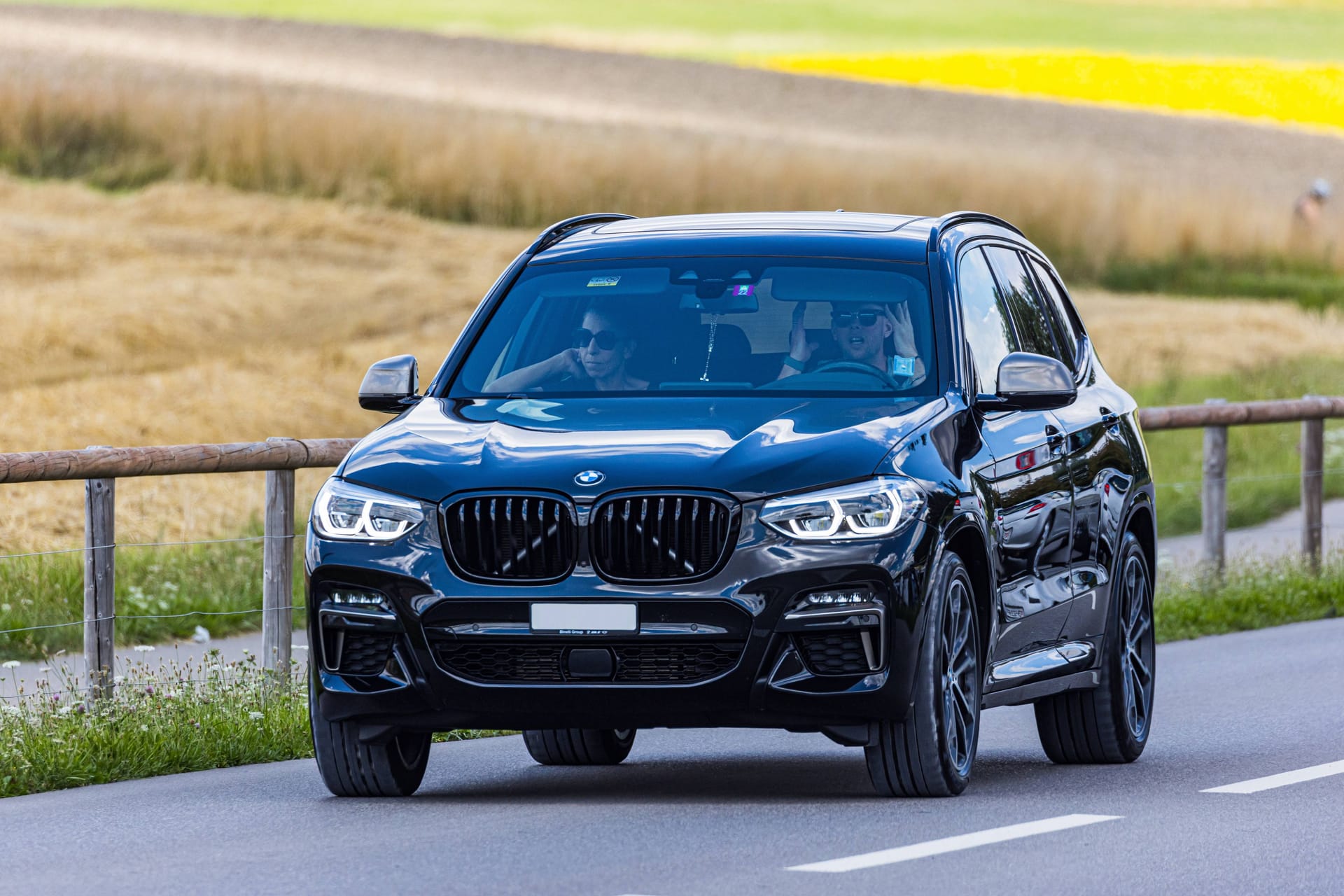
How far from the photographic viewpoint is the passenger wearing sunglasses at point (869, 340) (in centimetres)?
991

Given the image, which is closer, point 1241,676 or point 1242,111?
point 1241,676

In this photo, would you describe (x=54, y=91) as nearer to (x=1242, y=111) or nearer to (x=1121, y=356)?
(x=1121, y=356)

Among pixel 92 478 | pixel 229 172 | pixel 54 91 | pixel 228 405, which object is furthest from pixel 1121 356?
pixel 92 478

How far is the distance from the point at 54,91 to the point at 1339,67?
30.4 metres

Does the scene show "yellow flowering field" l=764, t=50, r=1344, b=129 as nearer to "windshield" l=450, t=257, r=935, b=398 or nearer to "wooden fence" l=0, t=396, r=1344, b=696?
"wooden fence" l=0, t=396, r=1344, b=696

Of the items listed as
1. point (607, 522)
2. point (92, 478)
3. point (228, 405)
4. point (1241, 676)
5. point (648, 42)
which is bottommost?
point (648, 42)

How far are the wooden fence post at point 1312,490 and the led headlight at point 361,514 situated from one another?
10.6m

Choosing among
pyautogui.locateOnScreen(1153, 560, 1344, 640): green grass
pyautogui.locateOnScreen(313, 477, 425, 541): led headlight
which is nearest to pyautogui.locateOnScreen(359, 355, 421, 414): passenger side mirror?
pyautogui.locateOnScreen(313, 477, 425, 541): led headlight

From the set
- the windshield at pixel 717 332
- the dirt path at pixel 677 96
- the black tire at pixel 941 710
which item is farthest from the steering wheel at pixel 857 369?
the dirt path at pixel 677 96

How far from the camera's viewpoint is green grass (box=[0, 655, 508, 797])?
34.5 feet

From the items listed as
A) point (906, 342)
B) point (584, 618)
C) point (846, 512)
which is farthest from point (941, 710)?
point (906, 342)

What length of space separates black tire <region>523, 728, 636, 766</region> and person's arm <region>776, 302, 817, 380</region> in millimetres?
1733

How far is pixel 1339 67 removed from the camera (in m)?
65.4

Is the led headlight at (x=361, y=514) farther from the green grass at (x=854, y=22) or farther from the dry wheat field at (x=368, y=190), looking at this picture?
the green grass at (x=854, y=22)
